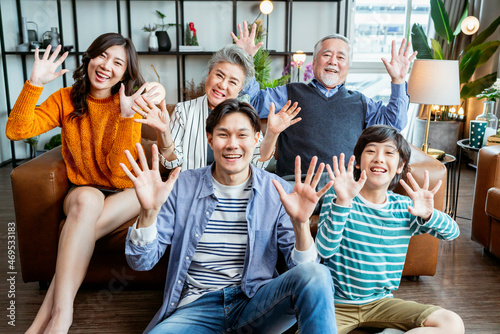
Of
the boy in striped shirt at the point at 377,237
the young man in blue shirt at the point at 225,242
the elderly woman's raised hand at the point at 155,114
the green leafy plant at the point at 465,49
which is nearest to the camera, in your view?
the young man in blue shirt at the point at 225,242

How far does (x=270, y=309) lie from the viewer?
4.50 ft

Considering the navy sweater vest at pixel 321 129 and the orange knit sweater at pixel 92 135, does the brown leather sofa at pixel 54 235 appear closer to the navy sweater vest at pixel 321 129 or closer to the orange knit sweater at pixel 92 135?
the orange knit sweater at pixel 92 135

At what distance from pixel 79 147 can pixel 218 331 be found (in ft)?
3.59

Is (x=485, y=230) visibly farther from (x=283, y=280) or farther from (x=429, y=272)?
(x=283, y=280)

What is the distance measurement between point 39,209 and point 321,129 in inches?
54.4

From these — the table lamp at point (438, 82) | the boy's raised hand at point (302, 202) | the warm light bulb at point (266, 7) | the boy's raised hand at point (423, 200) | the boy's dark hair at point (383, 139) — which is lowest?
the boy's raised hand at point (423, 200)

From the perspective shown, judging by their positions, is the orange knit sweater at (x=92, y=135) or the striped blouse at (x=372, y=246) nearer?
the striped blouse at (x=372, y=246)

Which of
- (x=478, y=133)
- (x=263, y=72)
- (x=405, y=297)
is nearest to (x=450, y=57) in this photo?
(x=263, y=72)

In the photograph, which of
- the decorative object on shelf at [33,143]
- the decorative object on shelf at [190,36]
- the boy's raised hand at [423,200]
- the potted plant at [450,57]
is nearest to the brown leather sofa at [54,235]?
the boy's raised hand at [423,200]

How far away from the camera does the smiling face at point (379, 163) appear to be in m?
1.68

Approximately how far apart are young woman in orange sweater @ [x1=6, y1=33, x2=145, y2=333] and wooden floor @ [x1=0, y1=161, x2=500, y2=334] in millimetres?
364

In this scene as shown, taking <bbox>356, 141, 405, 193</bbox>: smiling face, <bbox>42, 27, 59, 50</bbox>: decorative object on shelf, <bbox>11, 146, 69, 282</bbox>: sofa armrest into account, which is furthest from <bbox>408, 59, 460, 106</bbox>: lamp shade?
<bbox>42, 27, 59, 50</bbox>: decorative object on shelf

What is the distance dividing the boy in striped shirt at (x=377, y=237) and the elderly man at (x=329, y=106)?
58 centimetres

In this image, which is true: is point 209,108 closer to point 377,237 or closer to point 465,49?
point 377,237
